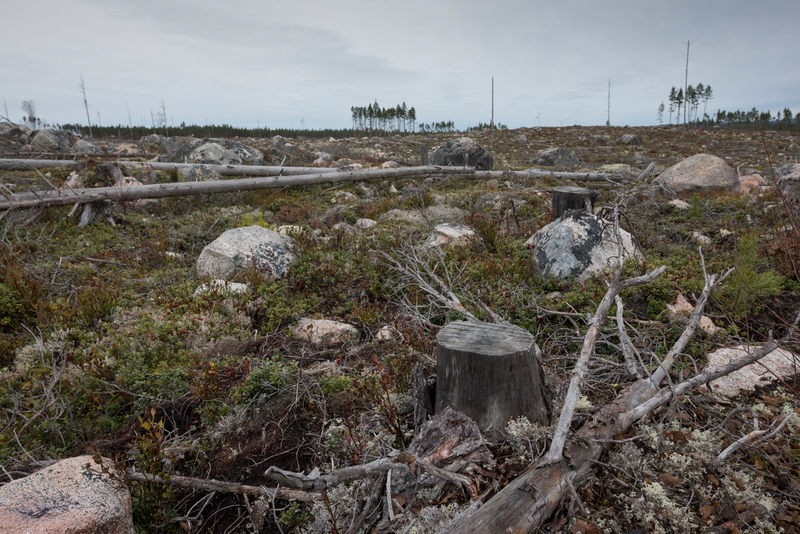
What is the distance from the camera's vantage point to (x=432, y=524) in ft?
6.14

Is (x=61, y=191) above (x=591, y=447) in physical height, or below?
above

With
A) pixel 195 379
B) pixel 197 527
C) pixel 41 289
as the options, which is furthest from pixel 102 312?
pixel 197 527

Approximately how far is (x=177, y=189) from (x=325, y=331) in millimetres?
7702

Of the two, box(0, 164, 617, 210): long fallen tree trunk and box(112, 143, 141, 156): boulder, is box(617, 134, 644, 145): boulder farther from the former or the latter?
box(112, 143, 141, 156): boulder

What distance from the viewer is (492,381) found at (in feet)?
7.80

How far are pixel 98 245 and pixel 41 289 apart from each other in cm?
263

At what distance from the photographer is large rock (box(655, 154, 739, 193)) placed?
1278 cm

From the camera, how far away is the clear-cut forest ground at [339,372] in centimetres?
215

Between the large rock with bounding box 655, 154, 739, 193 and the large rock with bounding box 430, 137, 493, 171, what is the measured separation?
705cm

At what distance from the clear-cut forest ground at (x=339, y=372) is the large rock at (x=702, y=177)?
17.7ft

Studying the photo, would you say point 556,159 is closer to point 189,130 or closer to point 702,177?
point 702,177

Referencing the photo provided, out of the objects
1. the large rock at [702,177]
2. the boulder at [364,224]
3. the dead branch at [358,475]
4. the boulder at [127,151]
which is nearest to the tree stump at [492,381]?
the dead branch at [358,475]

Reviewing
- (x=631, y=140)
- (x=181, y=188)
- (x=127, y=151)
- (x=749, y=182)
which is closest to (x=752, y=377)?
(x=181, y=188)

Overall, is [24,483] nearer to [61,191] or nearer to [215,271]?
[215,271]
